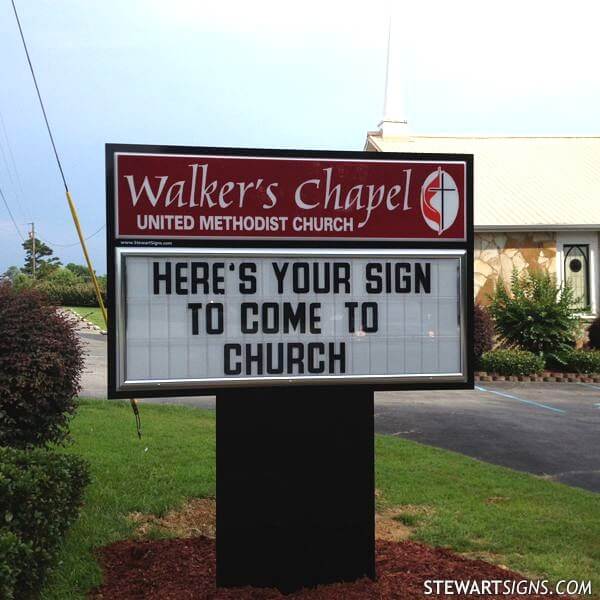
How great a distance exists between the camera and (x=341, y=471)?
5.46m

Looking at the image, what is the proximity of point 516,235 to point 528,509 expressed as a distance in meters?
18.1

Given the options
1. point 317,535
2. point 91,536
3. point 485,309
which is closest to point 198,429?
point 91,536

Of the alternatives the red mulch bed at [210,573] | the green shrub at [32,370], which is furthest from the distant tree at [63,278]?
the red mulch bed at [210,573]

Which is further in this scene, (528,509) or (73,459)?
(528,509)

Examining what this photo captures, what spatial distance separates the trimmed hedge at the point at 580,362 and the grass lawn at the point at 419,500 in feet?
39.7

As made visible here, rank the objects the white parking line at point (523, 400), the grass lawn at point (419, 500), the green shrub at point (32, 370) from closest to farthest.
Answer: the grass lawn at point (419, 500) < the green shrub at point (32, 370) < the white parking line at point (523, 400)

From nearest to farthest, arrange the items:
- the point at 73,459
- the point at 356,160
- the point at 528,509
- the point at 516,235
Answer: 1. the point at 356,160
2. the point at 73,459
3. the point at 528,509
4. the point at 516,235

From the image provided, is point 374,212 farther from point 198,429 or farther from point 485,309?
point 485,309

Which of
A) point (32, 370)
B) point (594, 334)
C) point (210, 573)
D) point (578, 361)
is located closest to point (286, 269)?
point (210, 573)

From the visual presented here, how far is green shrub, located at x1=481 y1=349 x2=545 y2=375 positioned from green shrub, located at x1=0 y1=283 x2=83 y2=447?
15.1 m

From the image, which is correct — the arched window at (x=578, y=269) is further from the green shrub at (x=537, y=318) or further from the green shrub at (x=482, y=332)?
the green shrub at (x=482, y=332)
